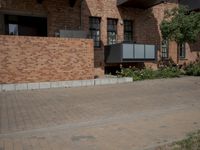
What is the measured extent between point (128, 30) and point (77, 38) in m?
7.09

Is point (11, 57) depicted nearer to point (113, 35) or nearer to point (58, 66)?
point (58, 66)

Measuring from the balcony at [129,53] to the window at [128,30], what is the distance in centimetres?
261

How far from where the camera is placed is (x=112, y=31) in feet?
68.0

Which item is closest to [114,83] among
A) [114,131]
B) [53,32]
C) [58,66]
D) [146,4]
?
[58,66]

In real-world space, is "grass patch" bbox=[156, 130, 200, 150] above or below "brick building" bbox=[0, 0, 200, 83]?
below

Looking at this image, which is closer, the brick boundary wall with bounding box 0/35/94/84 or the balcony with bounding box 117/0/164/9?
the brick boundary wall with bounding box 0/35/94/84

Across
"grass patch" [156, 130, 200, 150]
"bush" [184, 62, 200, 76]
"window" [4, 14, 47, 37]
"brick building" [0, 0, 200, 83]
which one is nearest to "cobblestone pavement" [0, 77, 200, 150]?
"grass patch" [156, 130, 200, 150]

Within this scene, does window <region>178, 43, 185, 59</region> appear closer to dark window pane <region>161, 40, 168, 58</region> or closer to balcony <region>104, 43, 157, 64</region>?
dark window pane <region>161, 40, 168, 58</region>

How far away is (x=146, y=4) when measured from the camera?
21.2 metres

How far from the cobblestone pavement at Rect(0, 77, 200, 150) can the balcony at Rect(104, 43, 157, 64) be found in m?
5.67

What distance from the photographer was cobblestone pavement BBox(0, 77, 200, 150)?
232 inches

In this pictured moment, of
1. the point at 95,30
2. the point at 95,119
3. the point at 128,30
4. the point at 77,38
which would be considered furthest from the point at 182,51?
the point at 95,119

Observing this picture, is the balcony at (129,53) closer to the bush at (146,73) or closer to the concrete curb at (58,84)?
the bush at (146,73)

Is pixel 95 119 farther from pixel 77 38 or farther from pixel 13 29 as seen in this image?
pixel 13 29
